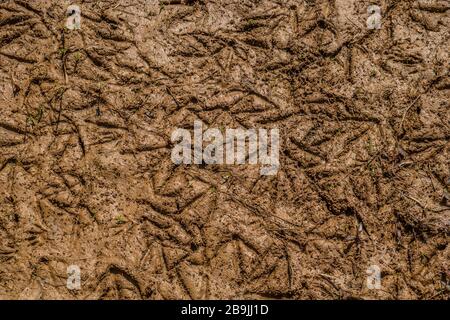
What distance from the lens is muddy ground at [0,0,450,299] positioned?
7.88ft

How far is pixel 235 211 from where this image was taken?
244 cm

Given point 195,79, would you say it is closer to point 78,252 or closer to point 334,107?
point 334,107

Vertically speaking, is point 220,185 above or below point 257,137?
below

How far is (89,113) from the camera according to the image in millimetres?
2506

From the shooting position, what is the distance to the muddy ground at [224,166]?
240cm

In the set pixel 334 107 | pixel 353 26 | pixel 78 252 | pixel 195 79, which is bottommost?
pixel 78 252

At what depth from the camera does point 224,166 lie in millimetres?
2467

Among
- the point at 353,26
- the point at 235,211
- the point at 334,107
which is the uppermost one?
the point at 353,26

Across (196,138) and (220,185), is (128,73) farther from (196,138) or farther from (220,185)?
(220,185)

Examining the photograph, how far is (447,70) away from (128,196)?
189cm

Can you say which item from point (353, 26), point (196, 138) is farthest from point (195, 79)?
point (353, 26)

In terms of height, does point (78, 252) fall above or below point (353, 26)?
below

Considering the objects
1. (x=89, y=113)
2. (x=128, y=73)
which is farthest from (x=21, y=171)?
(x=128, y=73)

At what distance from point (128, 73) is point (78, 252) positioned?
102cm
